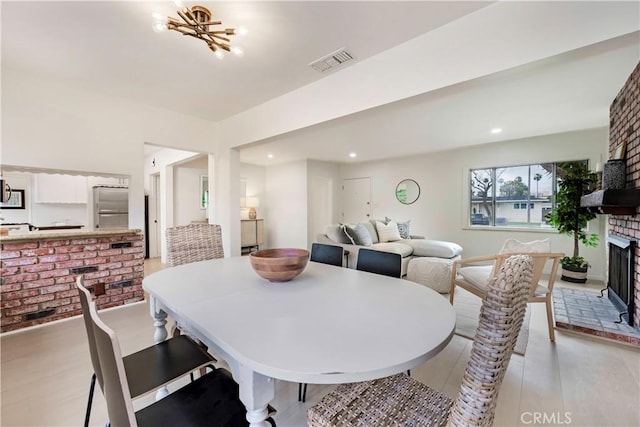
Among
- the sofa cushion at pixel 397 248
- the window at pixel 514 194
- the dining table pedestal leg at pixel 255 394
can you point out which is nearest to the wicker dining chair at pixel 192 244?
the dining table pedestal leg at pixel 255 394

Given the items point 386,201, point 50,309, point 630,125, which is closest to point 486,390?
point 630,125

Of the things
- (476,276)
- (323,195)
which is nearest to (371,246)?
(476,276)

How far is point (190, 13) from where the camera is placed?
1.63 m

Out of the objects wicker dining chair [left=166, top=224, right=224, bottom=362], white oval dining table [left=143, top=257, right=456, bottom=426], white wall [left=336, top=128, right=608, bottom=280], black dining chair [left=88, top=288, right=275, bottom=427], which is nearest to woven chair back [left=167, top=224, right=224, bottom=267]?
wicker dining chair [left=166, top=224, right=224, bottom=362]

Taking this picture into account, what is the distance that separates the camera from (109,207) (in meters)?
5.17

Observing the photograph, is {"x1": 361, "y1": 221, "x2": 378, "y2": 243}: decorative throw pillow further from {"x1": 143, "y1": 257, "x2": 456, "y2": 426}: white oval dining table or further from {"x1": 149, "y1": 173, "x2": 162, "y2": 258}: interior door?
{"x1": 149, "y1": 173, "x2": 162, "y2": 258}: interior door

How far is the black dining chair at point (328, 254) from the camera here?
2203mm

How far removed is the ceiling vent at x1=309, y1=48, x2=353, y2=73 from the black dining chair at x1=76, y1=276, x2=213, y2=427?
7.24 ft

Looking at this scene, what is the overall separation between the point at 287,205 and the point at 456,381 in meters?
5.45

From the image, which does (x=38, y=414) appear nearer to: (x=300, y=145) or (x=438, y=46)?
(x=438, y=46)

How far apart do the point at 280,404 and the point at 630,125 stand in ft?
12.6

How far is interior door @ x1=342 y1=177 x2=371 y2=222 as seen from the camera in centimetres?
673

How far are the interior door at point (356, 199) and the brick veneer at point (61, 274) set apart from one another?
490cm

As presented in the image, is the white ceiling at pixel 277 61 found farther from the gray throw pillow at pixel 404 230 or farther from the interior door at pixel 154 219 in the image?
the interior door at pixel 154 219
